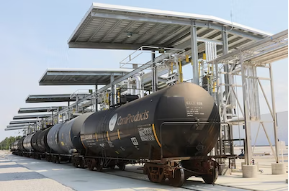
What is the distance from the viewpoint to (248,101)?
14500 millimetres

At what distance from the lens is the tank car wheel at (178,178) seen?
1076 cm

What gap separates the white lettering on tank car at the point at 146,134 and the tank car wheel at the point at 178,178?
1455mm

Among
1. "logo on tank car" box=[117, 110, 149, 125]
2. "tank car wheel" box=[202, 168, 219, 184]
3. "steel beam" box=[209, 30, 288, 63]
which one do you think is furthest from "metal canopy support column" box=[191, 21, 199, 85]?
"tank car wheel" box=[202, 168, 219, 184]

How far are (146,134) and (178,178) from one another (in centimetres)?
194

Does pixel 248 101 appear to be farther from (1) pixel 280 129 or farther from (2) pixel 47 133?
(1) pixel 280 129

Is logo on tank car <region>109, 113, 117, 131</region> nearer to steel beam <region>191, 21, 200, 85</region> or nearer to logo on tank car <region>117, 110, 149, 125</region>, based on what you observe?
logo on tank car <region>117, 110, 149, 125</region>

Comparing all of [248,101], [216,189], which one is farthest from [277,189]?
[248,101]

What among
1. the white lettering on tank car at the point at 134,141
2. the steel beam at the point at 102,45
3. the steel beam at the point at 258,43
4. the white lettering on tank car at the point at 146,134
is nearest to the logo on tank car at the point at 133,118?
the white lettering on tank car at the point at 146,134

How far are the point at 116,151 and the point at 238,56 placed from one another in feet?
23.9

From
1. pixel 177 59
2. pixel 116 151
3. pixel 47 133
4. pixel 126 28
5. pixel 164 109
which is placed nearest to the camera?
pixel 164 109

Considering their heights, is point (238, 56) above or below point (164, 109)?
above

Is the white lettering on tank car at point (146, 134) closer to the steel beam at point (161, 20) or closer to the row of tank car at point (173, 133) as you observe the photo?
the row of tank car at point (173, 133)

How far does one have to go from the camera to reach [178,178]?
1088 centimetres

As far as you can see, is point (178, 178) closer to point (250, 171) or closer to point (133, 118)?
point (133, 118)
